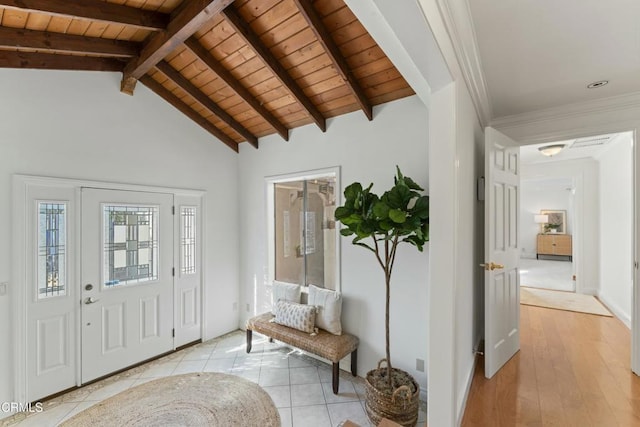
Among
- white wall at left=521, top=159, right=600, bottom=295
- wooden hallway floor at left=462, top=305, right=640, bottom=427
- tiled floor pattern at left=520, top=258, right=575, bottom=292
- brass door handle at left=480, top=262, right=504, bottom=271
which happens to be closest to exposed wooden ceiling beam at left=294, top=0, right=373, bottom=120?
brass door handle at left=480, top=262, right=504, bottom=271

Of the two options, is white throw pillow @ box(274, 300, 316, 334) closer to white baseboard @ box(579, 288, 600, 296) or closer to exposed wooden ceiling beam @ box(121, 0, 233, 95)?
exposed wooden ceiling beam @ box(121, 0, 233, 95)

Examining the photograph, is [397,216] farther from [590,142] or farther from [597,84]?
[590,142]

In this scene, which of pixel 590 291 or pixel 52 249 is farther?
pixel 590 291

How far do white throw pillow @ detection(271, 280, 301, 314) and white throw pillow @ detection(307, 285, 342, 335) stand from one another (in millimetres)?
342

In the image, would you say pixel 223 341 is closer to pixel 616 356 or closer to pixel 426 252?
pixel 426 252

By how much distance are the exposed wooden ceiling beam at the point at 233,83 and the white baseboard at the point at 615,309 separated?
187 inches

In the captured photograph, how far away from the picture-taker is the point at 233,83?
2.99 m

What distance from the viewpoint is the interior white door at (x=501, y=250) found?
7.54ft

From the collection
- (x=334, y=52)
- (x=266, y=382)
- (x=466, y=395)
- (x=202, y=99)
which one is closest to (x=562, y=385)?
(x=466, y=395)

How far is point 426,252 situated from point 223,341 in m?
2.98

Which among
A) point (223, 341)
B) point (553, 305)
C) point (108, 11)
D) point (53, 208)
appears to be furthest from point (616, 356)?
point (53, 208)

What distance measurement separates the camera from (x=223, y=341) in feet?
12.8

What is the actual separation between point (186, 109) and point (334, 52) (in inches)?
89.0

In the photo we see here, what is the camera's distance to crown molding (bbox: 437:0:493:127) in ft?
4.34
